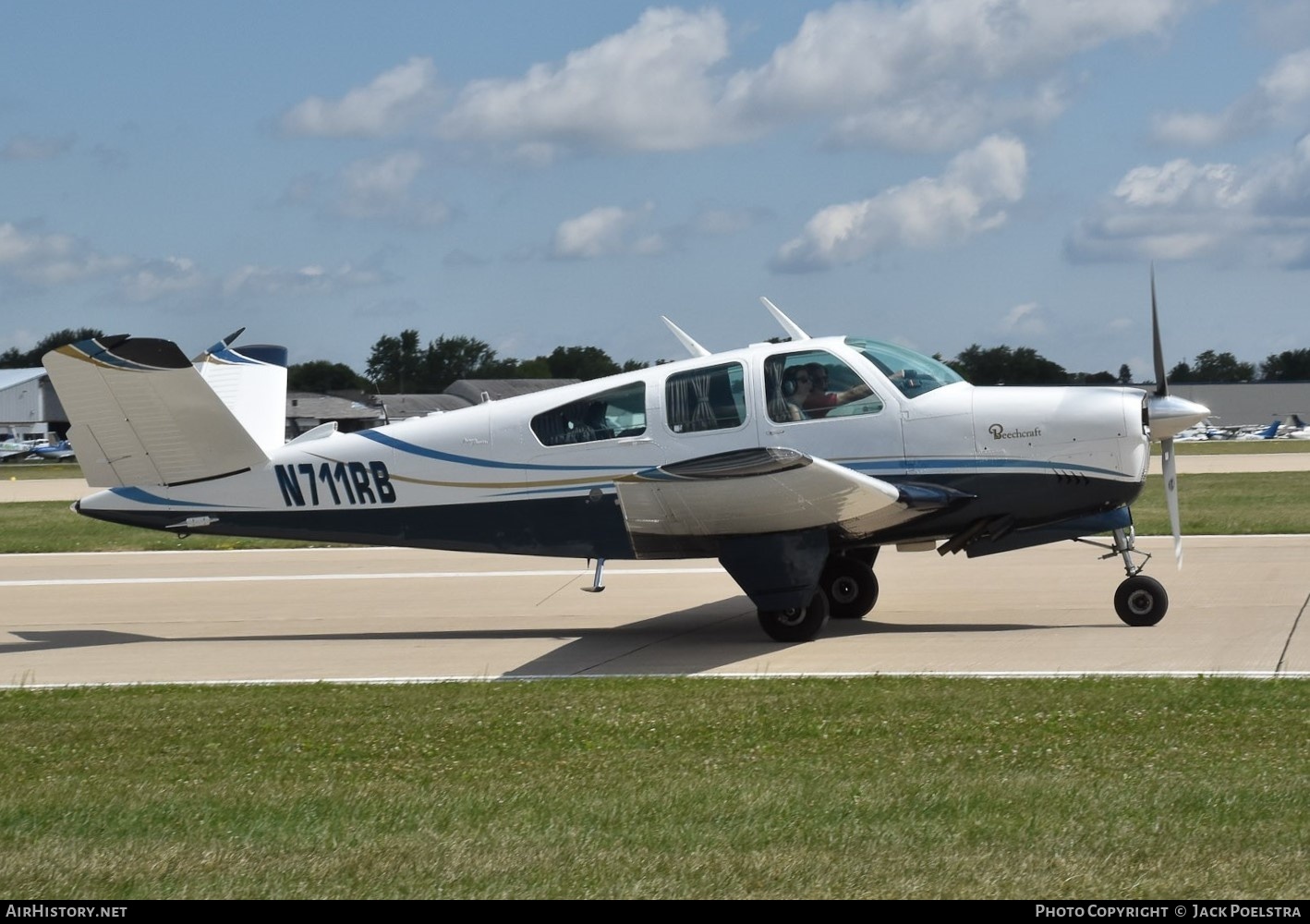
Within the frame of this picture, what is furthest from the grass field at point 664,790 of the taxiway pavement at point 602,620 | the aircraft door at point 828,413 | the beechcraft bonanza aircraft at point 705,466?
the aircraft door at point 828,413

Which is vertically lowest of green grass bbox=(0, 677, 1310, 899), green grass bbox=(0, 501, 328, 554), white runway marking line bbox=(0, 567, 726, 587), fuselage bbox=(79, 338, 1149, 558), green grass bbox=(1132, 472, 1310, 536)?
green grass bbox=(1132, 472, 1310, 536)

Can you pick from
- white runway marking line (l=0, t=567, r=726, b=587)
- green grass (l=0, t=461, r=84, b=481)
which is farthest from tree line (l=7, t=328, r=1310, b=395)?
white runway marking line (l=0, t=567, r=726, b=587)

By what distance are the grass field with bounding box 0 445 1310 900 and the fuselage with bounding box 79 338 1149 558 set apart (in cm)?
260

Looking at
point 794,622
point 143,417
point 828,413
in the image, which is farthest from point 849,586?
point 143,417

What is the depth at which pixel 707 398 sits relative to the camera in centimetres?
1171

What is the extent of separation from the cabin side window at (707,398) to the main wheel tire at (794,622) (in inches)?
61.5

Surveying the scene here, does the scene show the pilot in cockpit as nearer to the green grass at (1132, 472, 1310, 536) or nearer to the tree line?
the green grass at (1132, 472, 1310, 536)

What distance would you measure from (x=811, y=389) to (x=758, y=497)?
1.34 m

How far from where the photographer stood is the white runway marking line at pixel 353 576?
55.4ft

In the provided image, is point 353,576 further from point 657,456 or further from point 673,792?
point 673,792

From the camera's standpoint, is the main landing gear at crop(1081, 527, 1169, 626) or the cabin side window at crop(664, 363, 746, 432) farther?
the cabin side window at crop(664, 363, 746, 432)

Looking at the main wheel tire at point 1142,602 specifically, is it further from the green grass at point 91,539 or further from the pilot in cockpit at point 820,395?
the green grass at point 91,539

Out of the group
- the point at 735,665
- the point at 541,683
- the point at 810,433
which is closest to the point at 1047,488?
the point at 810,433

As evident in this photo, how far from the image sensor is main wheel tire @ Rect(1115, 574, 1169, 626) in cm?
1147
